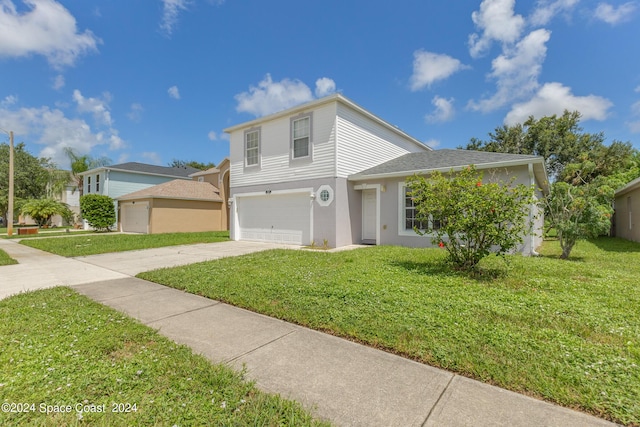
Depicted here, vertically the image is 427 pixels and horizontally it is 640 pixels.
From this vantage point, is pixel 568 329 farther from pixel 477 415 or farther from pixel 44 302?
pixel 44 302

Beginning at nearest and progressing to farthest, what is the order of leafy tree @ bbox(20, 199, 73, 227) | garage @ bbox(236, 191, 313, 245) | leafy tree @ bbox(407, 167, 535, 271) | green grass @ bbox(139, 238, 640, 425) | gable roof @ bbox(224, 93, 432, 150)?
green grass @ bbox(139, 238, 640, 425)
leafy tree @ bbox(407, 167, 535, 271)
gable roof @ bbox(224, 93, 432, 150)
garage @ bbox(236, 191, 313, 245)
leafy tree @ bbox(20, 199, 73, 227)

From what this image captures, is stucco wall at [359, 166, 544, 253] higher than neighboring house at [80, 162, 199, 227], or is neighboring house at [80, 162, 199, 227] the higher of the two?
neighboring house at [80, 162, 199, 227]

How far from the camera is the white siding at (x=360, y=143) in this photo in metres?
11.1

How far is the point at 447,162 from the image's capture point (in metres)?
A: 10.5

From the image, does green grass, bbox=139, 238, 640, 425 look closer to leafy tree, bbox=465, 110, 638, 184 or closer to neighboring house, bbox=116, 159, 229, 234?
neighboring house, bbox=116, 159, 229, 234

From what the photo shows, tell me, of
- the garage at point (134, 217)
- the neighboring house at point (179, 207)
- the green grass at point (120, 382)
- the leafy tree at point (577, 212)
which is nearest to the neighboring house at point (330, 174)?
the leafy tree at point (577, 212)

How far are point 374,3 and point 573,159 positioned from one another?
24.0 m

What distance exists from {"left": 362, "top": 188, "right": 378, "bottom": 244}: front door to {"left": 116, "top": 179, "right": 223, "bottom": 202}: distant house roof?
13389 millimetres

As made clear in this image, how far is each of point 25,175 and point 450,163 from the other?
42.7 meters

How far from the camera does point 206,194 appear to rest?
2127 centimetres

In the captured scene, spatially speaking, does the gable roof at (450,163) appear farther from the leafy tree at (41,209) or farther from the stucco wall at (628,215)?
the leafy tree at (41,209)

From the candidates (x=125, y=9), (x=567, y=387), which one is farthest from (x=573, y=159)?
(x=125, y=9)

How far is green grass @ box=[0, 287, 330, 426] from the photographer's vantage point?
6.47ft

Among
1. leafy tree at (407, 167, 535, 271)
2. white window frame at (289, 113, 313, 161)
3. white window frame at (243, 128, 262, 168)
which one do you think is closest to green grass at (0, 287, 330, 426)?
leafy tree at (407, 167, 535, 271)
